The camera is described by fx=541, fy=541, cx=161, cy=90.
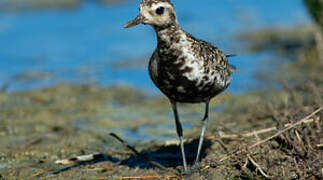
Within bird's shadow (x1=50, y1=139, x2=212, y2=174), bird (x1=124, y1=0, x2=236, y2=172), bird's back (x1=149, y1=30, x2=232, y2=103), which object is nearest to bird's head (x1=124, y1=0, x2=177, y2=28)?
bird (x1=124, y1=0, x2=236, y2=172)

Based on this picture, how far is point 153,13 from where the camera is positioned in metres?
4.61

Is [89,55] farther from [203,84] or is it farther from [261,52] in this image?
[203,84]

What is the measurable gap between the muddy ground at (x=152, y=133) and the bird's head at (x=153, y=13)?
157 cm

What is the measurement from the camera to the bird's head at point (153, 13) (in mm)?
4590

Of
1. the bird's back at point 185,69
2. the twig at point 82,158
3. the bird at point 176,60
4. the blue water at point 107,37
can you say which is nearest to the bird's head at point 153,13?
the bird at point 176,60

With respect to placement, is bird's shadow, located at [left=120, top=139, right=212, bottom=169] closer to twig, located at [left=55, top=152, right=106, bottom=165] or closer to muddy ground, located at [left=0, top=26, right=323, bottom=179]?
muddy ground, located at [left=0, top=26, right=323, bottom=179]

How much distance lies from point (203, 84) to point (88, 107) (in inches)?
169

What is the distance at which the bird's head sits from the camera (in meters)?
4.59

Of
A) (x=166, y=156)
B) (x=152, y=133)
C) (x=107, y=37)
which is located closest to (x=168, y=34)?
(x=166, y=156)

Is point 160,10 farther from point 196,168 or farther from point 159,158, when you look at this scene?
point 159,158

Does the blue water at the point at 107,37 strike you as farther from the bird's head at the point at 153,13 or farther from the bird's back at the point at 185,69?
the bird's head at the point at 153,13

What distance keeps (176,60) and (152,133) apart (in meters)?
2.86

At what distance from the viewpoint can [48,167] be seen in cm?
607

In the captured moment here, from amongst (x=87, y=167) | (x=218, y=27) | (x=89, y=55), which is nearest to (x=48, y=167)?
(x=87, y=167)
